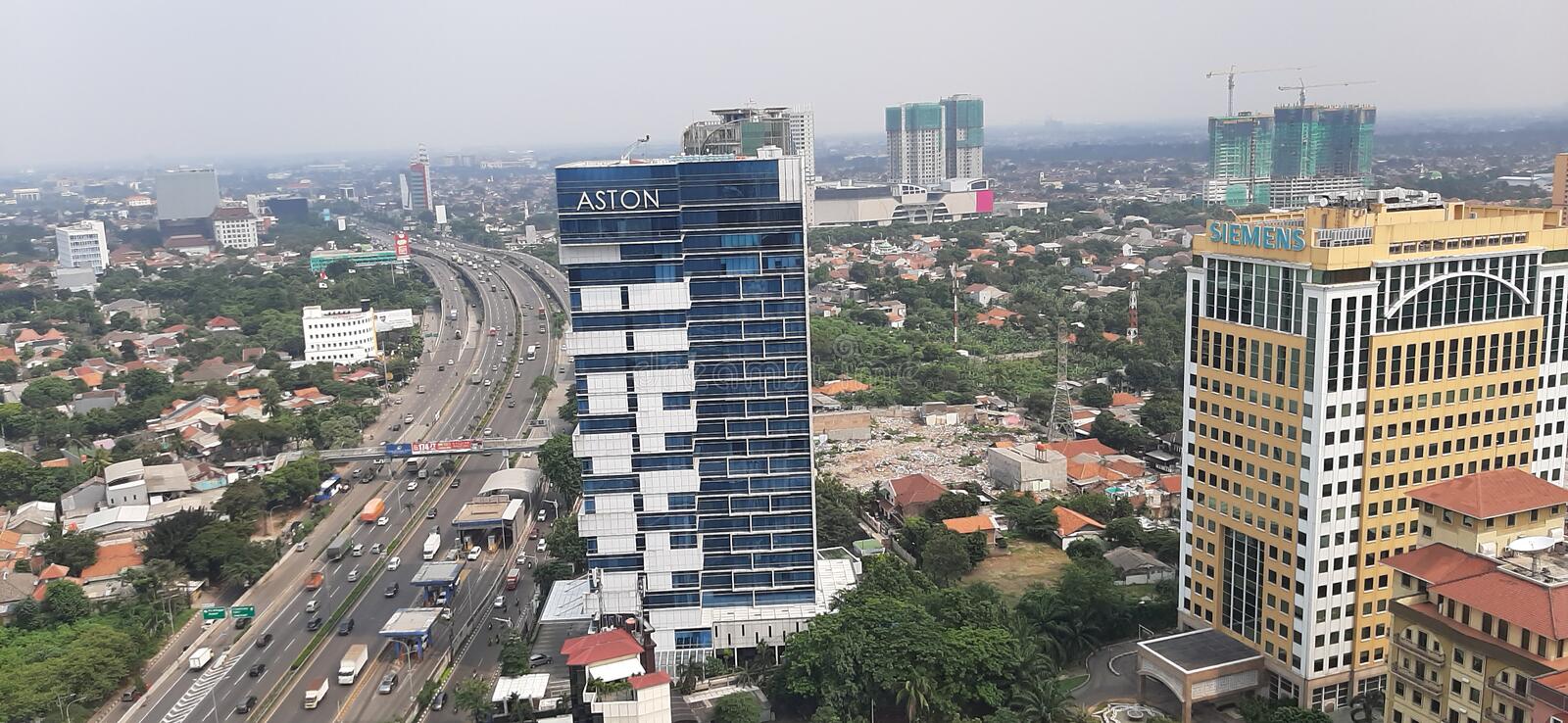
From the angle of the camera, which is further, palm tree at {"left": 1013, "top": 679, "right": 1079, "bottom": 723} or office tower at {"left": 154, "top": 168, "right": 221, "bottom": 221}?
office tower at {"left": 154, "top": 168, "right": 221, "bottom": 221}

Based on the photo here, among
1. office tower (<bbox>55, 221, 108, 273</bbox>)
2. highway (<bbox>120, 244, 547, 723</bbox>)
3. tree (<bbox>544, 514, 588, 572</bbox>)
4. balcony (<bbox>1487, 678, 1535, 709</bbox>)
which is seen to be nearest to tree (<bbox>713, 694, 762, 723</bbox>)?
tree (<bbox>544, 514, 588, 572</bbox>)

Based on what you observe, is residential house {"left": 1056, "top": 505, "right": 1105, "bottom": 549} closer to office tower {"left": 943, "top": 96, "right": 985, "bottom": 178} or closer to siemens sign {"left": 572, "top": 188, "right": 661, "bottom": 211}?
siemens sign {"left": 572, "top": 188, "right": 661, "bottom": 211}

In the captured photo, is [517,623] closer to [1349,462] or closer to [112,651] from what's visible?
[112,651]

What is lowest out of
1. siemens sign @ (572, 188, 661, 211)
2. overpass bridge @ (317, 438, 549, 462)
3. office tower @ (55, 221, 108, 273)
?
overpass bridge @ (317, 438, 549, 462)

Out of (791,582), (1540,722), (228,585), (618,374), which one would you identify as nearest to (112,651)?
(228,585)

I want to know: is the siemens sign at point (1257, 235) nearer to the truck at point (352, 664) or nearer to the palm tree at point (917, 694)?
the palm tree at point (917, 694)
